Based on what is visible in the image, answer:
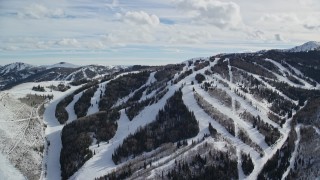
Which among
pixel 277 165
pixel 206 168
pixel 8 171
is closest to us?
pixel 206 168

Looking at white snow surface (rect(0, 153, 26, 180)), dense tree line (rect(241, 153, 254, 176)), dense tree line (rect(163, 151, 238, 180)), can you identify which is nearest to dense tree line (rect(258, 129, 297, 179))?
dense tree line (rect(241, 153, 254, 176))

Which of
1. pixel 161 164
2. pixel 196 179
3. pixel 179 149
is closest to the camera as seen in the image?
pixel 196 179

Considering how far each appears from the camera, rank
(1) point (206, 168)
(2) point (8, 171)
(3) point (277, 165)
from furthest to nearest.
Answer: (3) point (277, 165) < (2) point (8, 171) < (1) point (206, 168)

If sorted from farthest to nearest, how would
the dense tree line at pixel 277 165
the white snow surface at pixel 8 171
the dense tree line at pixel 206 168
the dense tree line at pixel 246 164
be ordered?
1. the white snow surface at pixel 8 171
2. the dense tree line at pixel 246 164
3. the dense tree line at pixel 277 165
4. the dense tree line at pixel 206 168

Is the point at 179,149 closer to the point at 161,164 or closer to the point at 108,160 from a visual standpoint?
the point at 161,164

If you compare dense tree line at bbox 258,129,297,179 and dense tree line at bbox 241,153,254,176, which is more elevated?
dense tree line at bbox 241,153,254,176

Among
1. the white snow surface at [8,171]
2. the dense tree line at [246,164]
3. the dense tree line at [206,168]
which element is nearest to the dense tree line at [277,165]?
the dense tree line at [246,164]

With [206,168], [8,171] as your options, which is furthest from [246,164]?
[8,171]

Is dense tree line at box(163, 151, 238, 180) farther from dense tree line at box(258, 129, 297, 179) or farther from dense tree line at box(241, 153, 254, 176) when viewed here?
dense tree line at box(258, 129, 297, 179)

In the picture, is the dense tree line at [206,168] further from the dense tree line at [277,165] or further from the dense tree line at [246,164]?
the dense tree line at [277,165]

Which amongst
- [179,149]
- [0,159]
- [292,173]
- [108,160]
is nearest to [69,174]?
[108,160]

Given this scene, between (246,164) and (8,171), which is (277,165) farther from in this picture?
(8,171)
